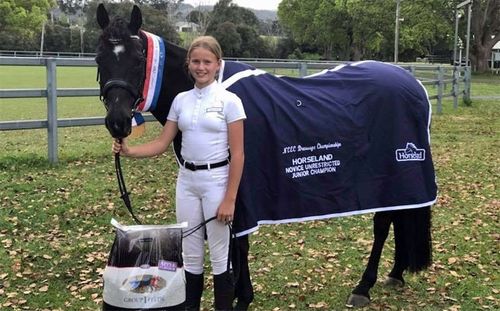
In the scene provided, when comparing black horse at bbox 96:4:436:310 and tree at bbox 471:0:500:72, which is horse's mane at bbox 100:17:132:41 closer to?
black horse at bbox 96:4:436:310

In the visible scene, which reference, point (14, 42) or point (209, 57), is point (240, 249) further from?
point (14, 42)

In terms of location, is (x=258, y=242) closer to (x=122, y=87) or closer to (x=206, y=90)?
(x=206, y=90)

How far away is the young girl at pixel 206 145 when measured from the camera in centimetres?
275

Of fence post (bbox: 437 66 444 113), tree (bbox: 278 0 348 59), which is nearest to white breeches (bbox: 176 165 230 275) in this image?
fence post (bbox: 437 66 444 113)

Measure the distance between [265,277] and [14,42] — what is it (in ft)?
185

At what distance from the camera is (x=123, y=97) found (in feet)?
8.86

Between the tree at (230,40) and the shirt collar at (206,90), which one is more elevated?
the tree at (230,40)

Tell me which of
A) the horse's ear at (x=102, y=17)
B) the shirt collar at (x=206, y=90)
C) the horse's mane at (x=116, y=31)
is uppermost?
the horse's ear at (x=102, y=17)

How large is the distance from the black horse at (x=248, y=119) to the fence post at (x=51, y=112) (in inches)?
184

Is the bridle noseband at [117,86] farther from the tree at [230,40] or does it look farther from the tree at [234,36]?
the tree at [230,40]

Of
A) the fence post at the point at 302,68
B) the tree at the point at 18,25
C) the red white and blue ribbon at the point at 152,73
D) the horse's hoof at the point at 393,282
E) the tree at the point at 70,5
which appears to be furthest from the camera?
the tree at the point at 70,5

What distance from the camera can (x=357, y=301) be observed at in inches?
148

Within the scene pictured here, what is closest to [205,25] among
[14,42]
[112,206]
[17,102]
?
[14,42]

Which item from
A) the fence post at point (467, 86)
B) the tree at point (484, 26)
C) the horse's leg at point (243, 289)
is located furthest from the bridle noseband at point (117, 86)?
the tree at point (484, 26)
